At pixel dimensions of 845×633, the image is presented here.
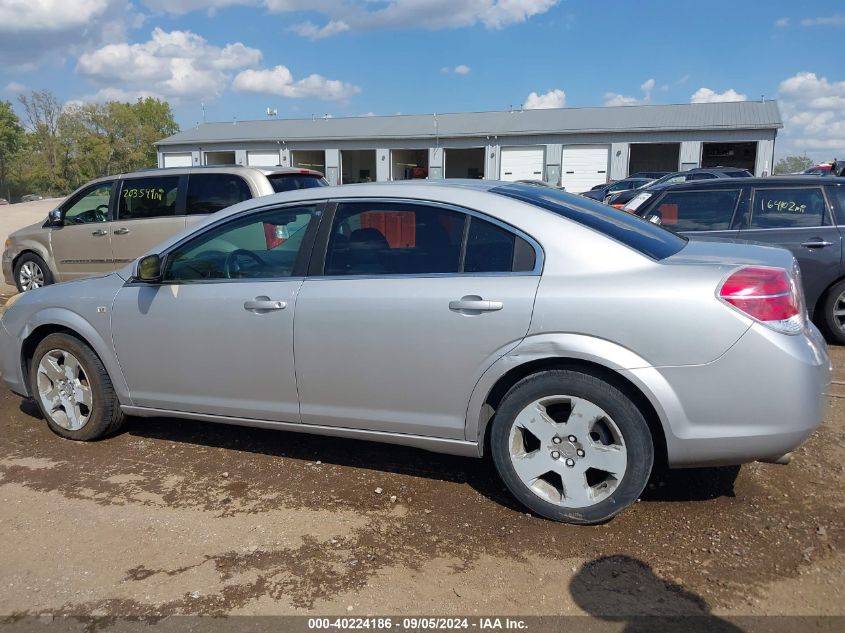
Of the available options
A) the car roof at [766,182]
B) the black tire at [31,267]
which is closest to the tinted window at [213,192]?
the black tire at [31,267]

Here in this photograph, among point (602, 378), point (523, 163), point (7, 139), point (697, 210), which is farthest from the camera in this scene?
point (7, 139)

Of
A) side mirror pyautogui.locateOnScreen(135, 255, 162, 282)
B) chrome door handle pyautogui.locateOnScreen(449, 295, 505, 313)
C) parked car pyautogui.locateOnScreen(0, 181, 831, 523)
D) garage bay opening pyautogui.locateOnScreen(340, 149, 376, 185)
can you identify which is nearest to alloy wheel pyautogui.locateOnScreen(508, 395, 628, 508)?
parked car pyautogui.locateOnScreen(0, 181, 831, 523)

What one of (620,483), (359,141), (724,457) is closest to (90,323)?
(620,483)

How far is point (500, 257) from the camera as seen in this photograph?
342 centimetres

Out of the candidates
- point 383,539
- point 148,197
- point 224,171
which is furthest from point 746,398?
point 148,197

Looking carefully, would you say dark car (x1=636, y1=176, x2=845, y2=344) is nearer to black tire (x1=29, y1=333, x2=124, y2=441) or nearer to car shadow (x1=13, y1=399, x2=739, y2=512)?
car shadow (x1=13, y1=399, x2=739, y2=512)

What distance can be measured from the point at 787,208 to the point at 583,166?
32339mm

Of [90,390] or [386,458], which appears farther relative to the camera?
[90,390]

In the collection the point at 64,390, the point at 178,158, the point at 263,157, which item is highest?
the point at 178,158

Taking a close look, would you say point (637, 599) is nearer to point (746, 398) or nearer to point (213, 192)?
point (746, 398)

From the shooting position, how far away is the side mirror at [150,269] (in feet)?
13.6

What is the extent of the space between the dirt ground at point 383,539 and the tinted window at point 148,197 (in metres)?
4.53

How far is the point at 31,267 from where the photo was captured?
9.63 metres

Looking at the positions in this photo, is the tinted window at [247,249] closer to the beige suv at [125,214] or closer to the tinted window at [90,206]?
the beige suv at [125,214]
